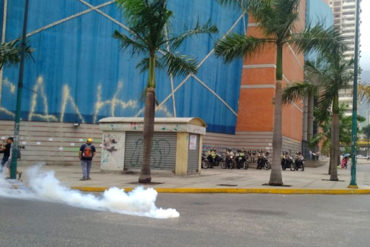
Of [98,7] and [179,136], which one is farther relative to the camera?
[98,7]

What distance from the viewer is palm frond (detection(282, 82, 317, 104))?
2025cm

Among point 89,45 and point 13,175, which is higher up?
point 89,45

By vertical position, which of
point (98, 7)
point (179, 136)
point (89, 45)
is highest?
point (98, 7)

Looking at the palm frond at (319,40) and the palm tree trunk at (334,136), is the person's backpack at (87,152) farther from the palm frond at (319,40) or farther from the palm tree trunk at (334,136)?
the palm tree trunk at (334,136)

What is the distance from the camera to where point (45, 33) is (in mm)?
27547

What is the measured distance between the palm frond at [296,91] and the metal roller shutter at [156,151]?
574cm

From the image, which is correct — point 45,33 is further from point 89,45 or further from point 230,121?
point 230,121

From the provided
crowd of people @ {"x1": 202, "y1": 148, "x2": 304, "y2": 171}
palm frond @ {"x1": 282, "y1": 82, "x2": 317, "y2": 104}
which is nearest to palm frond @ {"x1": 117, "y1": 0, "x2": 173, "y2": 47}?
palm frond @ {"x1": 282, "y1": 82, "x2": 317, "y2": 104}

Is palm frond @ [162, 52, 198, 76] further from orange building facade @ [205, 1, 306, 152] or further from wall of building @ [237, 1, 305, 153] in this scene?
wall of building @ [237, 1, 305, 153]

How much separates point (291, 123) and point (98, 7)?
21.9 meters

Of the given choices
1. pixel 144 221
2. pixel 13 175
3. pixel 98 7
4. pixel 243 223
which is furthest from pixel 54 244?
pixel 98 7

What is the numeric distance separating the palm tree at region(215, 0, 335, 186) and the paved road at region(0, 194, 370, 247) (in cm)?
613

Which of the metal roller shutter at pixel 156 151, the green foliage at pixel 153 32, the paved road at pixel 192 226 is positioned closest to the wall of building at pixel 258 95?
the metal roller shutter at pixel 156 151

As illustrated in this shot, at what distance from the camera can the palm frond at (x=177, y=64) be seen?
674 inches
